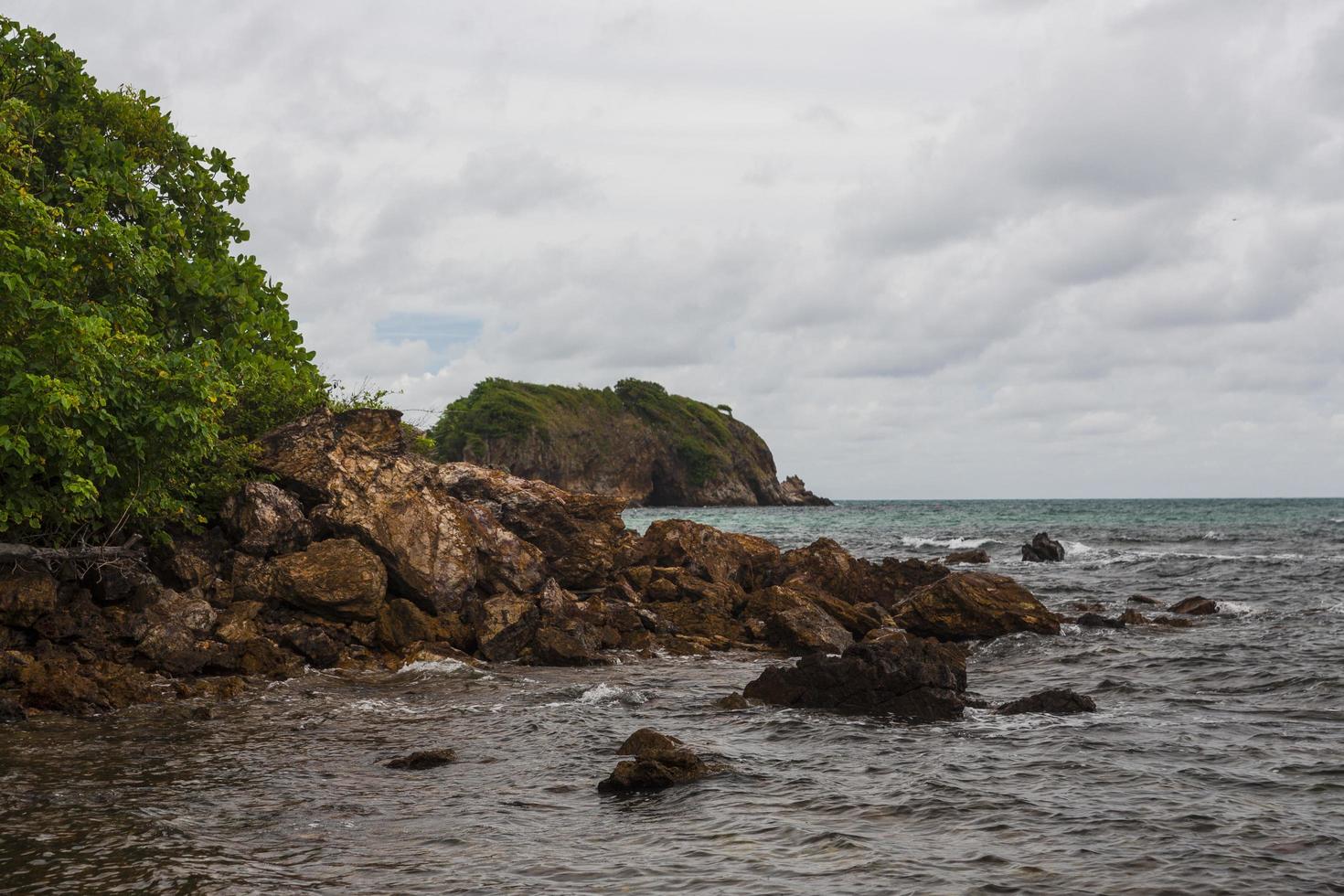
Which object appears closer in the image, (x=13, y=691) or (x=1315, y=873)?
(x=1315, y=873)

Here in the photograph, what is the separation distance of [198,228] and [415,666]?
1428cm

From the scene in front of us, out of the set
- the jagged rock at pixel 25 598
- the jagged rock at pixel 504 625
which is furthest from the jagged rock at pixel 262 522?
the jagged rock at pixel 25 598

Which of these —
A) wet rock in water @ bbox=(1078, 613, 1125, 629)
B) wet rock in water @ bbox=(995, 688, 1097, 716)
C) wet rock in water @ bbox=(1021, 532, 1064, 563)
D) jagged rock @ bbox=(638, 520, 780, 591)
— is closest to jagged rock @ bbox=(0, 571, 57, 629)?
wet rock in water @ bbox=(995, 688, 1097, 716)

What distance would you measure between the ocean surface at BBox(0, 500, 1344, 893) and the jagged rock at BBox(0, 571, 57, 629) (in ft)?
11.1

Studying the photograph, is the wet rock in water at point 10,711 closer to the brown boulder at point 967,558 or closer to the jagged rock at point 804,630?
the jagged rock at point 804,630

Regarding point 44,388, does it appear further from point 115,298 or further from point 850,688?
point 850,688

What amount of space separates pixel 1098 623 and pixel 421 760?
21845 millimetres

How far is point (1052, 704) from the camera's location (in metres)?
17.8

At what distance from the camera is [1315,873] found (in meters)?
9.98

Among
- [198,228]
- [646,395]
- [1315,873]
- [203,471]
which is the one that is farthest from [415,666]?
[646,395]

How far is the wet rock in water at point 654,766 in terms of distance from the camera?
12.9 metres

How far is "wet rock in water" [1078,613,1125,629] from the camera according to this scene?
95.9 ft

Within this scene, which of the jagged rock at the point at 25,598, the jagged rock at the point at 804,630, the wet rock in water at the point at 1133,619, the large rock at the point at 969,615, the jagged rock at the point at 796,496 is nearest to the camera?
the jagged rock at the point at 25,598

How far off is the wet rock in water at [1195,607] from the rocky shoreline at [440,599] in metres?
7.46
